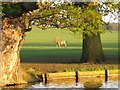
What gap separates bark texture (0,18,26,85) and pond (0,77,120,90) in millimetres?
694

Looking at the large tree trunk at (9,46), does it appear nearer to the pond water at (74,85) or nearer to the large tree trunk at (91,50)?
the pond water at (74,85)

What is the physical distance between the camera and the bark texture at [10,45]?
21.4 metres

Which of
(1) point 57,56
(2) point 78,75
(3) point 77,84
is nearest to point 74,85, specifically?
(3) point 77,84

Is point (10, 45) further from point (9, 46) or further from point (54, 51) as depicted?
point (54, 51)

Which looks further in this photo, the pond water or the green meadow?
the green meadow

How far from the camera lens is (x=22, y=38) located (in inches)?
872

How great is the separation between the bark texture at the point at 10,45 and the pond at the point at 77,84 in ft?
2.28

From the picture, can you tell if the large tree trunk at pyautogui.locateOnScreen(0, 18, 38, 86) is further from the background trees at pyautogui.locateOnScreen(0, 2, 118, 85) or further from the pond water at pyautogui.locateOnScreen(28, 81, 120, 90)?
the pond water at pyautogui.locateOnScreen(28, 81, 120, 90)

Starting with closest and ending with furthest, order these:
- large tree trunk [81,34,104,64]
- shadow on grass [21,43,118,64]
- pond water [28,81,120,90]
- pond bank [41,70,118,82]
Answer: pond water [28,81,120,90] → pond bank [41,70,118,82] → large tree trunk [81,34,104,64] → shadow on grass [21,43,118,64]

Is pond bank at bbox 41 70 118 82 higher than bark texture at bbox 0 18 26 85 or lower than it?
lower

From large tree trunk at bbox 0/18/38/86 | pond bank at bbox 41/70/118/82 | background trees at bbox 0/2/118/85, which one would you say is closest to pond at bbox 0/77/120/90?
pond bank at bbox 41/70/118/82

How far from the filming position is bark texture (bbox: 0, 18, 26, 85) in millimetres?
21375

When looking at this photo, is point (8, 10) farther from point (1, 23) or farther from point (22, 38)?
point (22, 38)

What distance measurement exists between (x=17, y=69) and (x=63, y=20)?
12.9 ft
